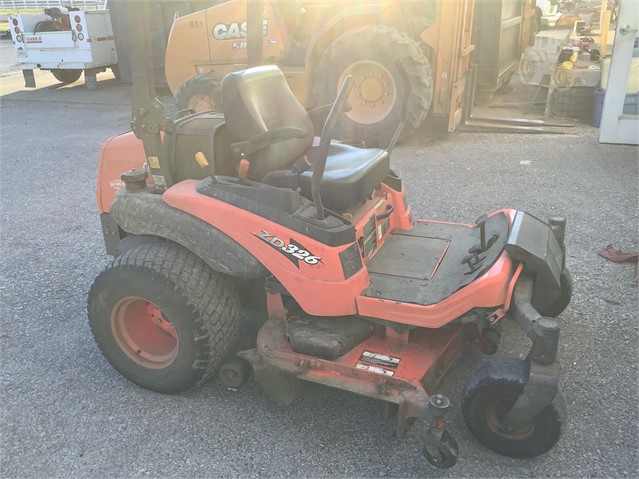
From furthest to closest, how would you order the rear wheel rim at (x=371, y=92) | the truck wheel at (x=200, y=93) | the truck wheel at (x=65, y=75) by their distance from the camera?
the truck wheel at (x=65, y=75) < the truck wheel at (x=200, y=93) < the rear wheel rim at (x=371, y=92)

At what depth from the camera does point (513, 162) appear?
5.96 meters

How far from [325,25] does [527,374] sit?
5098 mm

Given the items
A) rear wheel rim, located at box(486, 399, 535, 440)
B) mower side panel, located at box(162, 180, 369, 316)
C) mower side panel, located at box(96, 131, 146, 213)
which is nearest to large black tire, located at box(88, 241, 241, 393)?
mower side panel, located at box(162, 180, 369, 316)

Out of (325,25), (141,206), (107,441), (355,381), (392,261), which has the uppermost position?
(325,25)

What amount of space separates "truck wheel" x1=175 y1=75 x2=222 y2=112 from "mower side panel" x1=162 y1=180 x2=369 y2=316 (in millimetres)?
4682

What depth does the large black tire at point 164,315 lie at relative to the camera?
2496mm

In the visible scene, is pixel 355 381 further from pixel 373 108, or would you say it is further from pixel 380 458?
pixel 373 108

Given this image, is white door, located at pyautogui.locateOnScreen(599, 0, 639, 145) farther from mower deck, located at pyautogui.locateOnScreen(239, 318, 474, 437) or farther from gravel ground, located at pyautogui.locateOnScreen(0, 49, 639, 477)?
mower deck, located at pyautogui.locateOnScreen(239, 318, 474, 437)

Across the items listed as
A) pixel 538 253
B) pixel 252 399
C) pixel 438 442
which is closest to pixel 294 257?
pixel 252 399

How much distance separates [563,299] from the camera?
301cm

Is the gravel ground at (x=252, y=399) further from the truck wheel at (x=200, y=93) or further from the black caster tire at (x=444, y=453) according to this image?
the truck wheel at (x=200, y=93)

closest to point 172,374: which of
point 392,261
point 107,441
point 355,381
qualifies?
point 107,441

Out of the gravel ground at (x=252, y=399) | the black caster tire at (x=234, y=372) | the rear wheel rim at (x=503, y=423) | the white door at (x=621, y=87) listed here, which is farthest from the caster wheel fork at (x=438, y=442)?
the white door at (x=621, y=87)

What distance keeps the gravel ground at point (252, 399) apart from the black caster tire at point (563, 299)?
0.12m
